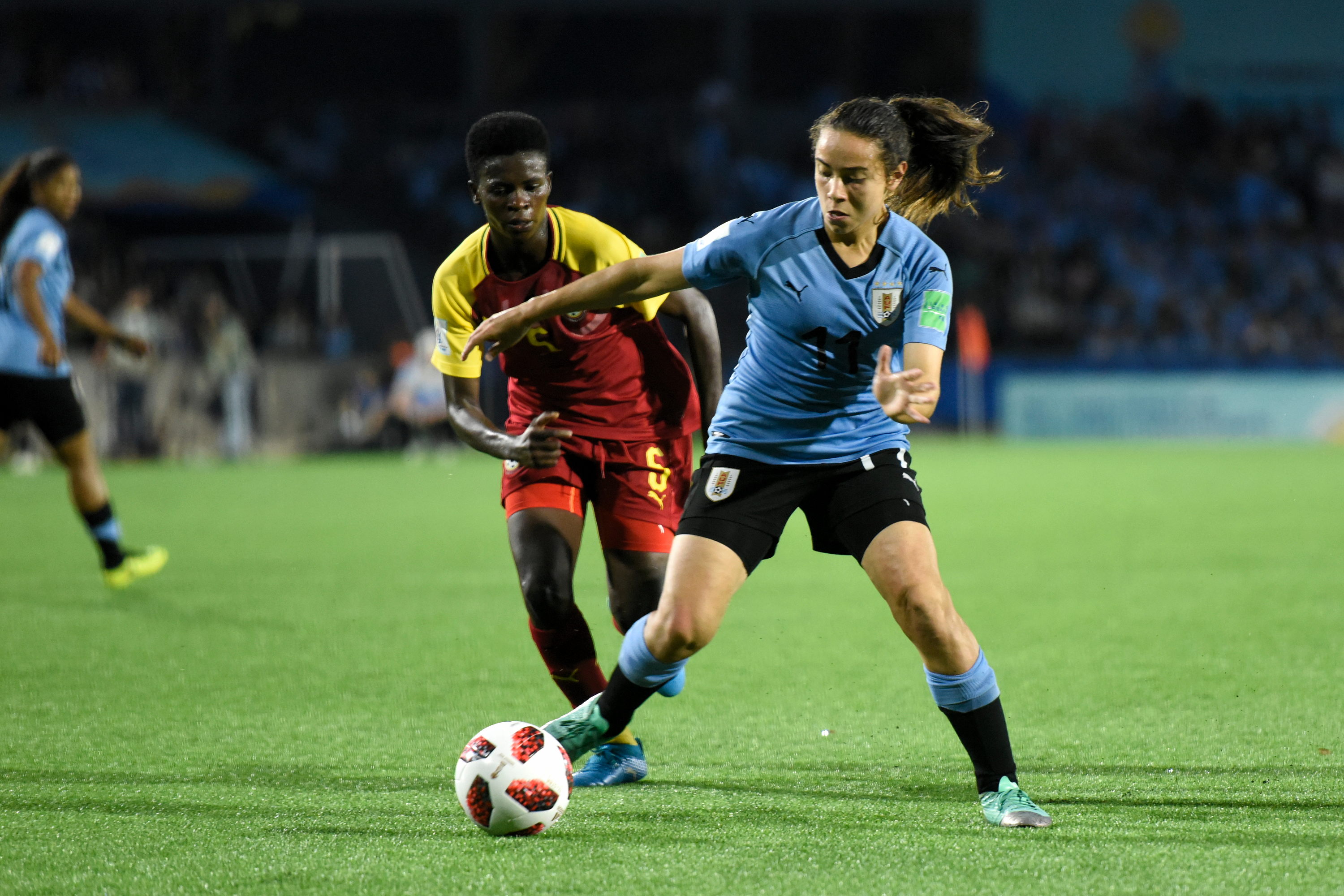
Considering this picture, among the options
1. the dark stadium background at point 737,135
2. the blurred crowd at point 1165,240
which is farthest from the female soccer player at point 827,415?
the blurred crowd at point 1165,240

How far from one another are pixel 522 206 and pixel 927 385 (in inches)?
62.0

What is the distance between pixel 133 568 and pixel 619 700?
5.91 m

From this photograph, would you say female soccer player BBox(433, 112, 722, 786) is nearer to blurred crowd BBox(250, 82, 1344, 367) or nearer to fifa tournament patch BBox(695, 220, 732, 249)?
fifa tournament patch BBox(695, 220, 732, 249)

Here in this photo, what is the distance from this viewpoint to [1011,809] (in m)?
4.08

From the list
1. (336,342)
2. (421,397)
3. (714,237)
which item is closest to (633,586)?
(714,237)

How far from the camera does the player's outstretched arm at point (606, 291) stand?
4211 mm

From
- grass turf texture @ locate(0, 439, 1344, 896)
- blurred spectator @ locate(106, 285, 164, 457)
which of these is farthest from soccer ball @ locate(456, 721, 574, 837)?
blurred spectator @ locate(106, 285, 164, 457)

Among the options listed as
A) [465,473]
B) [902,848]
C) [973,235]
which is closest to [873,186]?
[902,848]

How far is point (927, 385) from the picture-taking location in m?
3.74

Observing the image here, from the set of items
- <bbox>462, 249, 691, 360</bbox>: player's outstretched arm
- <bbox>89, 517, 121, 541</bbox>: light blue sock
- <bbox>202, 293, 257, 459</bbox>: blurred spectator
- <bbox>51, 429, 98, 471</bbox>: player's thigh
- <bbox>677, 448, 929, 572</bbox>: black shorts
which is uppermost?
<bbox>462, 249, 691, 360</bbox>: player's outstretched arm

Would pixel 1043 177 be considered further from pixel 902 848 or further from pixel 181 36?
pixel 902 848

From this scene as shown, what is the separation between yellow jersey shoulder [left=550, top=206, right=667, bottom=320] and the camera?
198 inches

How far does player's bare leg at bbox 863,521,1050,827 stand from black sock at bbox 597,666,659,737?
749 mm

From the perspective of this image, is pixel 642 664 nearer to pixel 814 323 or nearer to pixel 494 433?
pixel 494 433
